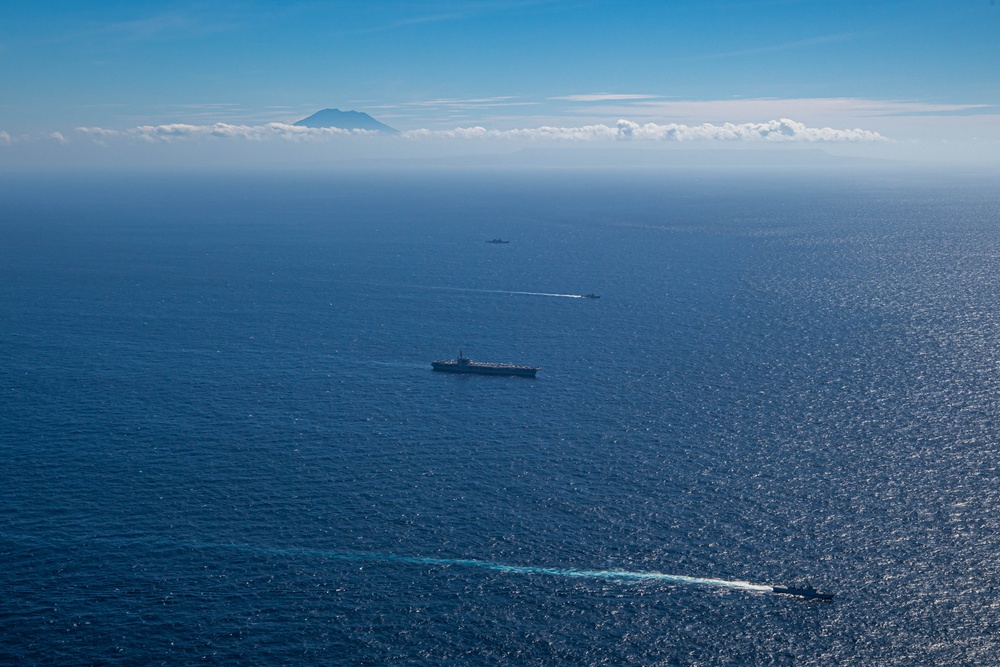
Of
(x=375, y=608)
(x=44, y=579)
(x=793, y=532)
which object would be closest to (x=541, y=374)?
(x=793, y=532)

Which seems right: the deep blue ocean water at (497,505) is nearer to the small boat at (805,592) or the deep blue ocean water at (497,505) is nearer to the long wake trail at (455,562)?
the long wake trail at (455,562)

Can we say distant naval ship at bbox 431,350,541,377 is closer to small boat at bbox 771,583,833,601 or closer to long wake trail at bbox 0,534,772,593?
long wake trail at bbox 0,534,772,593

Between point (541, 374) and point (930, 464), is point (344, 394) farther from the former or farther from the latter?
point (930, 464)

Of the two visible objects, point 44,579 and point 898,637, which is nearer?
point 898,637

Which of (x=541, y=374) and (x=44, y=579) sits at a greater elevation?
(x=541, y=374)

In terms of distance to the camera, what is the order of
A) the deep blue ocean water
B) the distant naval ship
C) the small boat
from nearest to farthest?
1. the deep blue ocean water
2. the small boat
3. the distant naval ship

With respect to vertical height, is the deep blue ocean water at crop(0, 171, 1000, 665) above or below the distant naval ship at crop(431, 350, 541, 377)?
below

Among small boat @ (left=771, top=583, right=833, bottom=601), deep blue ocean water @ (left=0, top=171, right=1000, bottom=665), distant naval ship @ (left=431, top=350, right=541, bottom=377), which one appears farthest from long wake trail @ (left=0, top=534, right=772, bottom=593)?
distant naval ship @ (left=431, top=350, right=541, bottom=377)

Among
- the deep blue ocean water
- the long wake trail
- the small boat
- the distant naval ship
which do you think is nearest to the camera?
the deep blue ocean water
